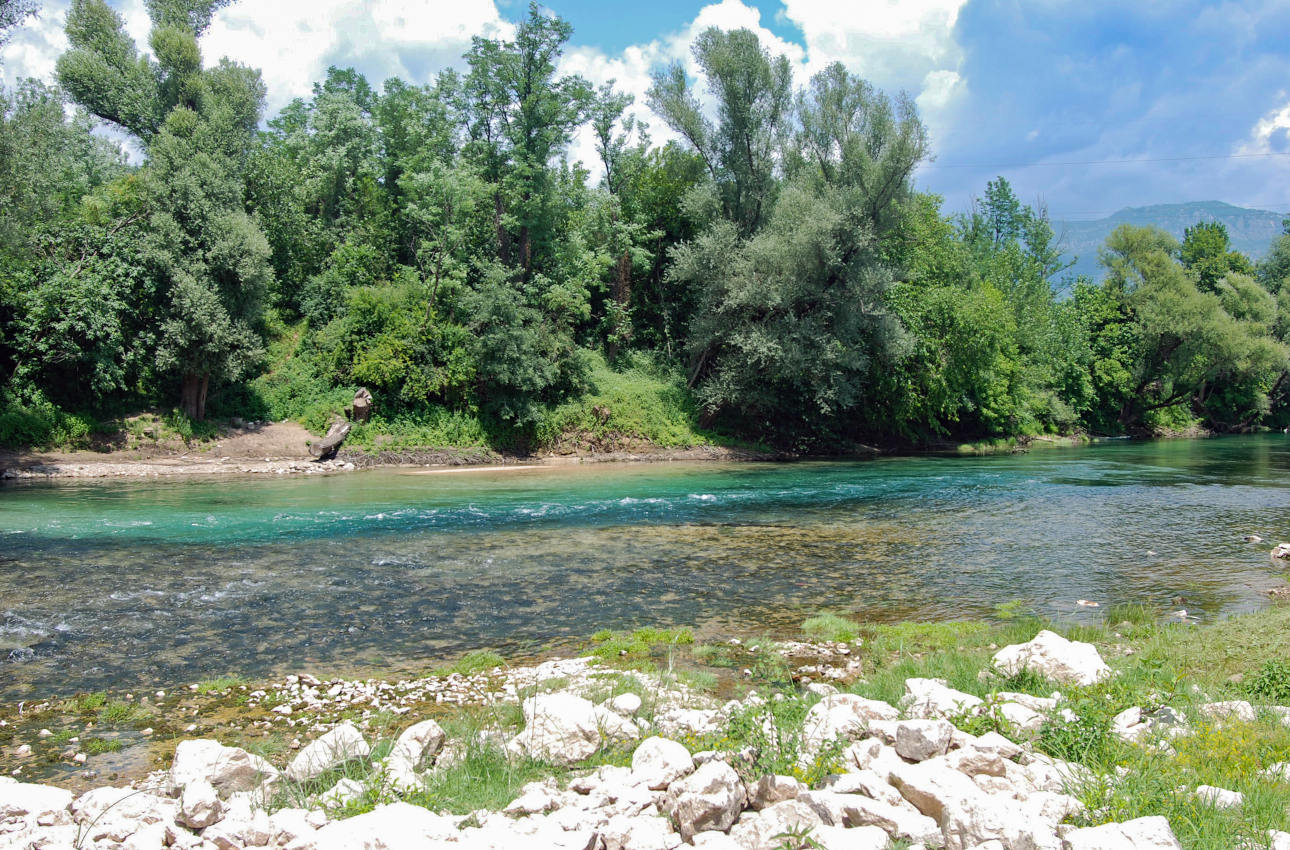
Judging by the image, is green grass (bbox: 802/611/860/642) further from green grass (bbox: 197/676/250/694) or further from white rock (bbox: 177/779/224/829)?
white rock (bbox: 177/779/224/829)

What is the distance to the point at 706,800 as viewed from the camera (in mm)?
4566

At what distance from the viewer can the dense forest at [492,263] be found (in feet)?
93.8

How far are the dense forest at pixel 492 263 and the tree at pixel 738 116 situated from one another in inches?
4.9

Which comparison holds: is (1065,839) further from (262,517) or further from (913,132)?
(913,132)

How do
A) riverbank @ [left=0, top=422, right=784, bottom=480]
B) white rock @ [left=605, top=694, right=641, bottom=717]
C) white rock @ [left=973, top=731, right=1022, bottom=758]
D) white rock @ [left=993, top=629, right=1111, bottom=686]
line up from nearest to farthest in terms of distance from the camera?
white rock @ [left=973, top=731, right=1022, bottom=758] < white rock @ [left=605, top=694, right=641, bottom=717] < white rock @ [left=993, top=629, right=1111, bottom=686] < riverbank @ [left=0, top=422, right=784, bottom=480]

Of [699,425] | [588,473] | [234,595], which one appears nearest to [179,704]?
[234,595]

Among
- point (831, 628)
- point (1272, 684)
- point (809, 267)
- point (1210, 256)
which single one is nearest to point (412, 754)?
point (831, 628)

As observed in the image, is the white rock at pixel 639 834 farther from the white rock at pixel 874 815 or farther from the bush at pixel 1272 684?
the bush at pixel 1272 684

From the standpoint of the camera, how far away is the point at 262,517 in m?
18.4

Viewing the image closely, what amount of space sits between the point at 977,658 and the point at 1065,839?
4221 millimetres

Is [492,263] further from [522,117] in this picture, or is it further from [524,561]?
[524,561]

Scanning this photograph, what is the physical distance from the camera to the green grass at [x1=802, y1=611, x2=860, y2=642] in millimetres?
9938

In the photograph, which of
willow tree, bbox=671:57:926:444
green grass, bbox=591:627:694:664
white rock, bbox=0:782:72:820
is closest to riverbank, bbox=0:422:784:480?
willow tree, bbox=671:57:926:444

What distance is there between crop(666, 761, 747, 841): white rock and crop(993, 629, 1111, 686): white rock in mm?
3768
